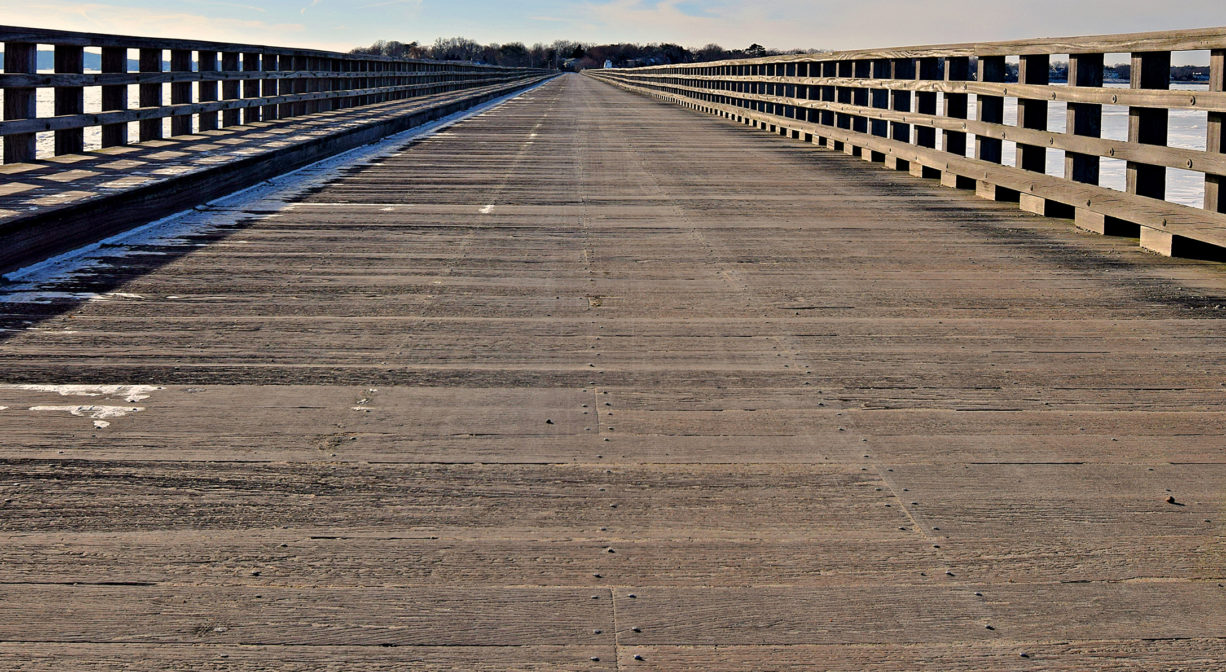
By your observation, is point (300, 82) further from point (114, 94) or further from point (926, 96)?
point (926, 96)

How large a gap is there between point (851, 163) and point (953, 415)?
38.1ft

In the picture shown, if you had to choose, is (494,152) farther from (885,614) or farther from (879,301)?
(885,614)

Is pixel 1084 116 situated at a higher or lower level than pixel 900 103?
lower

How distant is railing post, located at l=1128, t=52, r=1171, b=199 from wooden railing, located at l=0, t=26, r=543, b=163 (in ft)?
26.3

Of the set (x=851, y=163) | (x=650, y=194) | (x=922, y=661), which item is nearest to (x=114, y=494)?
(x=922, y=661)

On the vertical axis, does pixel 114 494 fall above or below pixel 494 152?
below

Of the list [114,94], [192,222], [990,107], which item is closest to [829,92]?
[990,107]

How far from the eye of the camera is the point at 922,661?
8.87 ft

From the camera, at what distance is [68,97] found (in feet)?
37.0

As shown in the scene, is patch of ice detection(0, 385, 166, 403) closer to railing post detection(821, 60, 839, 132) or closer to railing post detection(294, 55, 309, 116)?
railing post detection(821, 60, 839, 132)

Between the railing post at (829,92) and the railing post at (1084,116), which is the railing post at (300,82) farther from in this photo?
the railing post at (1084,116)

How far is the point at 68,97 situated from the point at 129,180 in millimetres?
2453

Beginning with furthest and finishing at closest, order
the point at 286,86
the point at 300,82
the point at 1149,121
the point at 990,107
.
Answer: the point at 300,82, the point at 286,86, the point at 990,107, the point at 1149,121

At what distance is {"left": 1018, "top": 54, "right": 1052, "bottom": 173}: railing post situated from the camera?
10.5 metres
